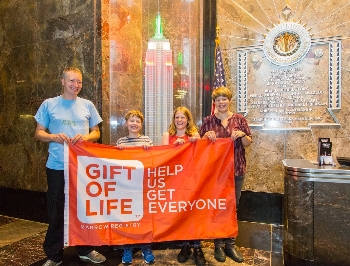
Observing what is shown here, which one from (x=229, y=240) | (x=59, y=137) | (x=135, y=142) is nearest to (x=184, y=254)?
(x=229, y=240)

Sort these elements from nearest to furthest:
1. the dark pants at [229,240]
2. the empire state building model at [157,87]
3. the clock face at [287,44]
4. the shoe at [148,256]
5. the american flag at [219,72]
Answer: the shoe at [148,256] < the dark pants at [229,240] < the clock face at [287,44] < the american flag at [219,72] < the empire state building model at [157,87]

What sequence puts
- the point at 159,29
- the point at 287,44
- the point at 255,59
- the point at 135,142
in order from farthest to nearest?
the point at 159,29 → the point at 255,59 → the point at 287,44 → the point at 135,142

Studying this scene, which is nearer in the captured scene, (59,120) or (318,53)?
(59,120)

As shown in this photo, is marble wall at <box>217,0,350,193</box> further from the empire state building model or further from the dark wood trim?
the empire state building model

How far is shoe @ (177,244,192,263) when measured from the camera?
2992 millimetres

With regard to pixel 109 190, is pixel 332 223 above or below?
below

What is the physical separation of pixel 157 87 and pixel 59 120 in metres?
2.21

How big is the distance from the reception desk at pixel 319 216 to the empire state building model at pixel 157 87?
7.78 feet

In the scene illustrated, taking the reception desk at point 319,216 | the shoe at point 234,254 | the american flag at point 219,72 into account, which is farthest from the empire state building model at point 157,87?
the reception desk at point 319,216

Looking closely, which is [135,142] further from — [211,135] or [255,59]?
[255,59]

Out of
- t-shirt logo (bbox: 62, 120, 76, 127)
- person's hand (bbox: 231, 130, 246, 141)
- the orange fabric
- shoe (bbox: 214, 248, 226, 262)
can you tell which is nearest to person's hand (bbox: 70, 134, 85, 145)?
t-shirt logo (bbox: 62, 120, 76, 127)

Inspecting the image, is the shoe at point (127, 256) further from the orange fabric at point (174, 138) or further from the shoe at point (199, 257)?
the orange fabric at point (174, 138)

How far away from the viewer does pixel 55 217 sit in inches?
114

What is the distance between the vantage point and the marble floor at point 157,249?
10.00 feet
